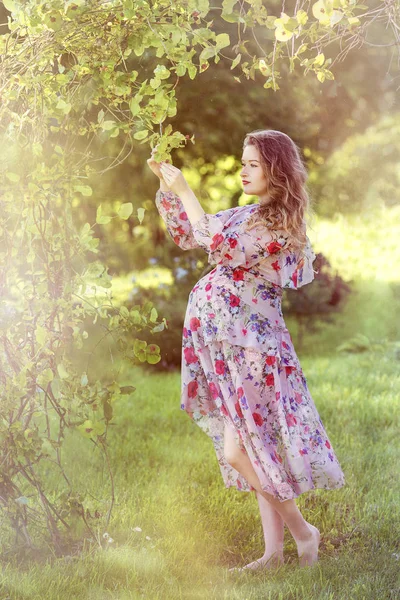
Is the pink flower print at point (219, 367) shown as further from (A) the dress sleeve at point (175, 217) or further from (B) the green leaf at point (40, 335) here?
(B) the green leaf at point (40, 335)

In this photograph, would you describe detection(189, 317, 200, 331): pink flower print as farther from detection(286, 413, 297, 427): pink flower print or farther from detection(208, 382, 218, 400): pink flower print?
detection(286, 413, 297, 427): pink flower print

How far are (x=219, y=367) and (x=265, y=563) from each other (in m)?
0.68

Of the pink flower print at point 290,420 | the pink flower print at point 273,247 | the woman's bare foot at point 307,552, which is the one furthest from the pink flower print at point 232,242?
the woman's bare foot at point 307,552

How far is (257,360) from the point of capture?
253 centimetres

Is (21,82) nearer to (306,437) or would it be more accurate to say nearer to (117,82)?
(117,82)

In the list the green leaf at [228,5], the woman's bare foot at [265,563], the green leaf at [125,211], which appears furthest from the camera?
the woman's bare foot at [265,563]

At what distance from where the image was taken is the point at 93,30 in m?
2.28

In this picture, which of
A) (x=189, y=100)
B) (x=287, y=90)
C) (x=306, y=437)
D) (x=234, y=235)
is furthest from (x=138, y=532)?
(x=287, y=90)

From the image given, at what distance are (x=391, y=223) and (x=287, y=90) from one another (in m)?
2.76

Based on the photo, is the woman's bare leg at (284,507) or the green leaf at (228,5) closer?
the green leaf at (228,5)

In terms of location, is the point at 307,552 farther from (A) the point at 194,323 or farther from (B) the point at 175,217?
(B) the point at 175,217

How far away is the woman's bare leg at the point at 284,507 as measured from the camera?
254 cm

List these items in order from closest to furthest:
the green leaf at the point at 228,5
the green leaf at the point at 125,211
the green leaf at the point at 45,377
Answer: the green leaf at the point at 228,5
the green leaf at the point at 125,211
the green leaf at the point at 45,377

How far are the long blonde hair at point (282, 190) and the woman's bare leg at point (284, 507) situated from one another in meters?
0.69
